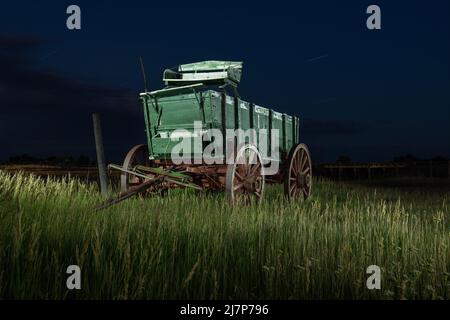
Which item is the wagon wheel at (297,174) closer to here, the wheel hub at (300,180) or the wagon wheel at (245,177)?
the wheel hub at (300,180)

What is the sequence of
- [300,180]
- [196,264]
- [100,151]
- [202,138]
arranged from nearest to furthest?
[196,264] → [202,138] → [100,151] → [300,180]

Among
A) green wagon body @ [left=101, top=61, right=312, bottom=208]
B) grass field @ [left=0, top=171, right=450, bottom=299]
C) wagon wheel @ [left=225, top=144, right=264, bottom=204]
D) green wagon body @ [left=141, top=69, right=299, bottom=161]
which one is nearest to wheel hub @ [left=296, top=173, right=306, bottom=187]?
green wagon body @ [left=101, top=61, right=312, bottom=208]

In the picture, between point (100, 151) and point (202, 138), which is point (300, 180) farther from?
point (100, 151)

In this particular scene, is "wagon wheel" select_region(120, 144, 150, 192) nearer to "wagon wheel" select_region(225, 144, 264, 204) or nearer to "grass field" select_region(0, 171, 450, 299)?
"wagon wheel" select_region(225, 144, 264, 204)

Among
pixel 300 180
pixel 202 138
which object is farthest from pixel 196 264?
pixel 300 180

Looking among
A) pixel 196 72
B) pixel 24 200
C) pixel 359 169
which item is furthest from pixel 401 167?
pixel 24 200

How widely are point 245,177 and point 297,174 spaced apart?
2310 millimetres

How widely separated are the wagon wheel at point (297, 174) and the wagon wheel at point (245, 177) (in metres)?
1.13

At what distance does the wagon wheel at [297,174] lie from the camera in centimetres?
923

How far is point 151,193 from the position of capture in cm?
833

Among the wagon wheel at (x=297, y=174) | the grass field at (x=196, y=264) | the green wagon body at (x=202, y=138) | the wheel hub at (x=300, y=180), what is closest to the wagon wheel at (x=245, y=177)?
the green wagon body at (x=202, y=138)

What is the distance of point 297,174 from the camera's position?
32.0ft
